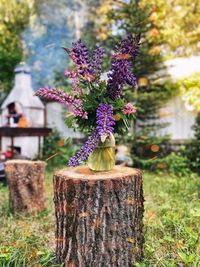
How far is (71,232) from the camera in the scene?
2346mm

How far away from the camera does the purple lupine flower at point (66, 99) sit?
2354 millimetres

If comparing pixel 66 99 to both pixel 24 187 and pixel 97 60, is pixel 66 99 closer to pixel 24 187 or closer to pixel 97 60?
pixel 97 60

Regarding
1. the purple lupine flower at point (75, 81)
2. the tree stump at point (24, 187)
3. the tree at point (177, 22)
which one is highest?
the tree at point (177, 22)

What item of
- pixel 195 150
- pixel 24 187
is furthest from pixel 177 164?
pixel 24 187

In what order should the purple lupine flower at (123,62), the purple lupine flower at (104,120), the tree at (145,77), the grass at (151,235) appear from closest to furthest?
the purple lupine flower at (104,120) → the purple lupine flower at (123,62) → the grass at (151,235) → the tree at (145,77)

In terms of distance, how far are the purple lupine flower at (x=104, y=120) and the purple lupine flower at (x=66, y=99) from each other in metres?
0.17

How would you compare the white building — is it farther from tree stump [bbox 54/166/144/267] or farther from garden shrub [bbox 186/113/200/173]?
tree stump [bbox 54/166/144/267]

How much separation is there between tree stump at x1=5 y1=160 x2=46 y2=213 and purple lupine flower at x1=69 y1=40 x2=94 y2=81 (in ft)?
7.01

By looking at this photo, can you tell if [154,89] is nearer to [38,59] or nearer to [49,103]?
[49,103]

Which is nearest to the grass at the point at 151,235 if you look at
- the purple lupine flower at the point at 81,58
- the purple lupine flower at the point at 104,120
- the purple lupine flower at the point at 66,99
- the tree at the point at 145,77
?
the purple lupine flower at the point at 104,120

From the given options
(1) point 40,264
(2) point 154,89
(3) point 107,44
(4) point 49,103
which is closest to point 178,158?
(2) point 154,89

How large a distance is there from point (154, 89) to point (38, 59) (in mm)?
4763

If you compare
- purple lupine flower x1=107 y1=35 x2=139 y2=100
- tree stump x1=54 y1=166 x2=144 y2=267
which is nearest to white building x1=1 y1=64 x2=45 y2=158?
tree stump x1=54 y1=166 x2=144 y2=267

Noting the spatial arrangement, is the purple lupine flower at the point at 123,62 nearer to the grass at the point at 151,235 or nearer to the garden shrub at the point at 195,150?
the grass at the point at 151,235
